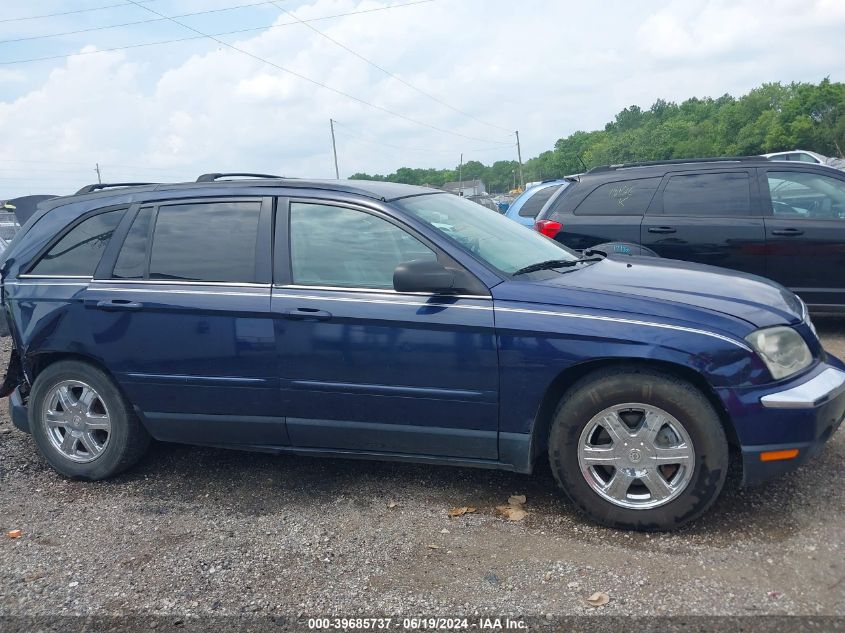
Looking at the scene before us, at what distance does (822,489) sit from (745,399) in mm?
907

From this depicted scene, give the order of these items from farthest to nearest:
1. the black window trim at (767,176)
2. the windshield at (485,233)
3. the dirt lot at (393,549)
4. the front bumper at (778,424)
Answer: the black window trim at (767,176) → the windshield at (485,233) → the front bumper at (778,424) → the dirt lot at (393,549)

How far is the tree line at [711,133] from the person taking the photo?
6606 centimetres

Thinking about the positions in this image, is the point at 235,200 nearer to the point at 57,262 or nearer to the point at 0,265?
the point at 57,262

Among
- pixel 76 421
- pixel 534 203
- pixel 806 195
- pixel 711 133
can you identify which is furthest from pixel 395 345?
pixel 711 133

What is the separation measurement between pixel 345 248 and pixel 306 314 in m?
0.41

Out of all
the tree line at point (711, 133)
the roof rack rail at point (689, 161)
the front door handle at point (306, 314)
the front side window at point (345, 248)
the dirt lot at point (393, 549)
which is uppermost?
the tree line at point (711, 133)

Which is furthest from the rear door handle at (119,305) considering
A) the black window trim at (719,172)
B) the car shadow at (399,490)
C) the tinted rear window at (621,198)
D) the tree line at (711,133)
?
the tree line at (711,133)

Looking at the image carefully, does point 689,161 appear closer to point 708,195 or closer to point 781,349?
point 708,195

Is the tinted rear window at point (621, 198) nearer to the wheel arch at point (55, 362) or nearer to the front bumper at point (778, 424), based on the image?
the front bumper at point (778, 424)

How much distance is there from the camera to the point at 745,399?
3.10 metres

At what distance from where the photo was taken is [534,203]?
10359mm

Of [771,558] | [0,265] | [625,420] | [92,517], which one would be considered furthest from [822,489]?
[0,265]

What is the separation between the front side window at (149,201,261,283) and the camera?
393 cm

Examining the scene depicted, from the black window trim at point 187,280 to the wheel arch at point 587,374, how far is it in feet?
5.26
